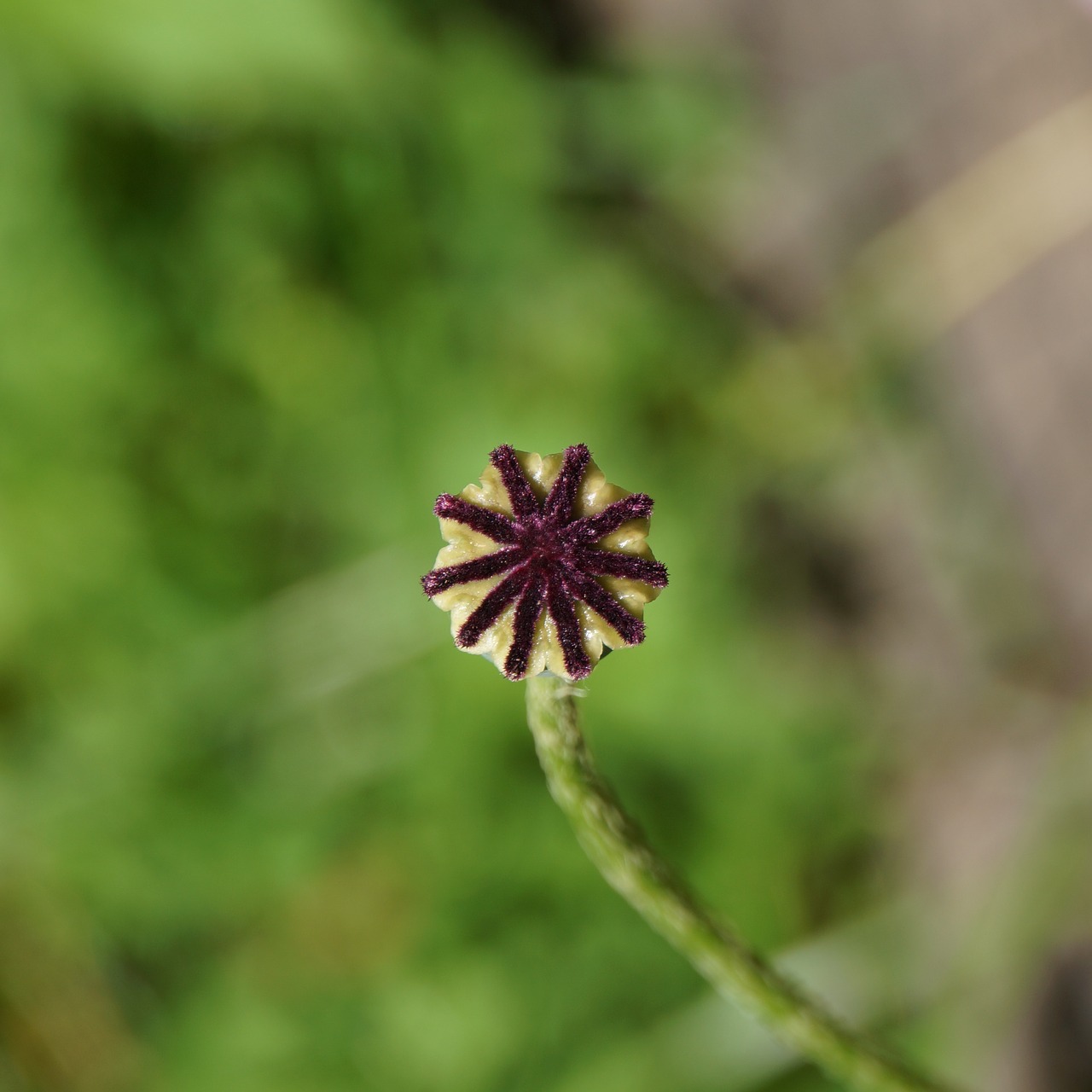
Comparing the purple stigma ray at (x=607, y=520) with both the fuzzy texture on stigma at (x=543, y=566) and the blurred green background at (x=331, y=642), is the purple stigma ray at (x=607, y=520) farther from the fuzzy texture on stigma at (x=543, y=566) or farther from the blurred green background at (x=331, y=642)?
the blurred green background at (x=331, y=642)

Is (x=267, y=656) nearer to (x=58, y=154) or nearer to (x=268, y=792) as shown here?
(x=268, y=792)

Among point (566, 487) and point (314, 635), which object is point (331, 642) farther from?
point (566, 487)

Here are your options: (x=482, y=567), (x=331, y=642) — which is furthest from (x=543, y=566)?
(x=331, y=642)

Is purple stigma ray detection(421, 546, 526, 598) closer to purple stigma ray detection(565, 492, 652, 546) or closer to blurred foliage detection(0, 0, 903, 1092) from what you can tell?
purple stigma ray detection(565, 492, 652, 546)

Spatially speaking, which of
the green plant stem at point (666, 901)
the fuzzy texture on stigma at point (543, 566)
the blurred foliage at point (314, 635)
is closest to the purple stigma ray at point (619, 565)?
the fuzzy texture on stigma at point (543, 566)

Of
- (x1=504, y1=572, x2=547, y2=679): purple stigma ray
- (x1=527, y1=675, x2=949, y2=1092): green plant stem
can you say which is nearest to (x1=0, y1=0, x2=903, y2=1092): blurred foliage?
(x1=527, y1=675, x2=949, y2=1092): green plant stem

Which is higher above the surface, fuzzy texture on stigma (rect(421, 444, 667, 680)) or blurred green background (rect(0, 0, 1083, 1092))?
blurred green background (rect(0, 0, 1083, 1092))
